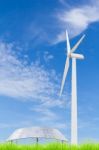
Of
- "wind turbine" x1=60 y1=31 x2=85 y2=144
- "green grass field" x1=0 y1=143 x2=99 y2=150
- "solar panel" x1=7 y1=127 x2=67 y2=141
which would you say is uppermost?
"wind turbine" x1=60 y1=31 x2=85 y2=144

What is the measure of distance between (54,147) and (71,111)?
13.9 meters

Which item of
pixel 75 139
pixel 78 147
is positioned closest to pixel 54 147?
pixel 78 147

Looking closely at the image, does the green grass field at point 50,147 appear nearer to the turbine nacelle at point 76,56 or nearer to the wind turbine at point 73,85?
the wind turbine at point 73,85

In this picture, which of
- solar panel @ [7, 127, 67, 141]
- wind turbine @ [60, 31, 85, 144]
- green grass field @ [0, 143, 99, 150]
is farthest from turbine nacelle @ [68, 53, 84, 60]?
green grass field @ [0, 143, 99, 150]

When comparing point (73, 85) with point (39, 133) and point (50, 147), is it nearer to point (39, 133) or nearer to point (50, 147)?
point (39, 133)

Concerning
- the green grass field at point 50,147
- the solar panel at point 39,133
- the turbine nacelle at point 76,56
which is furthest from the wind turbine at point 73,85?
the green grass field at point 50,147

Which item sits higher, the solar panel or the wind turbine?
the wind turbine

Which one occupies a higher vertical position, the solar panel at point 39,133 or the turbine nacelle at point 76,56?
the turbine nacelle at point 76,56

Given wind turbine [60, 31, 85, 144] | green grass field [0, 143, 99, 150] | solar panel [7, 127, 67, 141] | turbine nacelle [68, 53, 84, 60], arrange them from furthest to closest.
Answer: turbine nacelle [68, 53, 84, 60] < wind turbine [60, 31, 85, 144] < solar panel [7, 127, 67, 141] < green grass field [0, 143, 99, 150]

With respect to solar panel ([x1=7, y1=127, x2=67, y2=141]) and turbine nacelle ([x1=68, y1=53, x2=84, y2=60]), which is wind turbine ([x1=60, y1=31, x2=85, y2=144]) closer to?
turbine nacelle ([x1=68, y1=53, x2=84, y2=60])

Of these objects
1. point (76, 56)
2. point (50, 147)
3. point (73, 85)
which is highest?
point (76, 56)

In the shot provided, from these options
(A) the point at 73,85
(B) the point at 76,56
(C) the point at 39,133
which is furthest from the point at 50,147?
(B) the point at 76,56

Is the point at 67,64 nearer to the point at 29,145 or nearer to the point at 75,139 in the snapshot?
the point at 75,139

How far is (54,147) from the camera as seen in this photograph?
2041 centimetres
